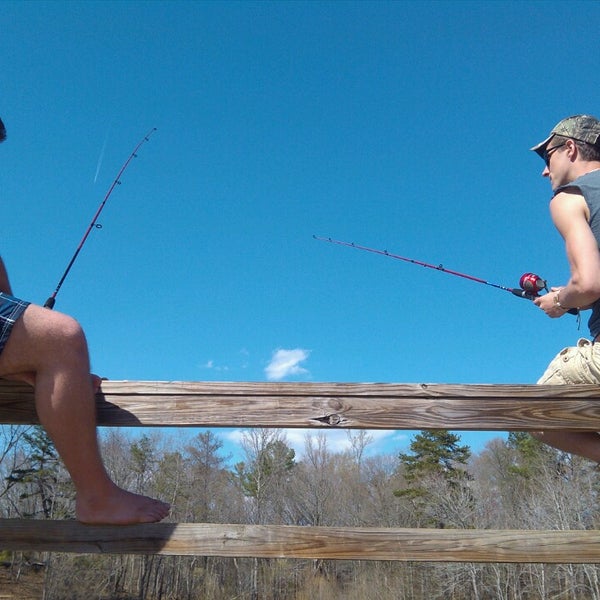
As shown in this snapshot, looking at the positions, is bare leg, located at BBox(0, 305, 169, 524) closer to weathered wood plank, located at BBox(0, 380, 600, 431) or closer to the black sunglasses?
weathered wood plank, located at BBox(0, 380, 600, 431)

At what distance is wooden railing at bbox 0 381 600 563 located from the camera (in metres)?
1.91

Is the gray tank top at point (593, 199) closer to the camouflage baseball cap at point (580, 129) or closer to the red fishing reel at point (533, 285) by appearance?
the camouflage baseball cap at point (580, 129)

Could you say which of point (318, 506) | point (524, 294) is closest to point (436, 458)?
point (318, 506)

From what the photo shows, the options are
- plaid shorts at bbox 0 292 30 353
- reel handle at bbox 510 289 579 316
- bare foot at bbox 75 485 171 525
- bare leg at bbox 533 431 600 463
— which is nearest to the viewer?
plaid shorts at bbox 0 292 30 353

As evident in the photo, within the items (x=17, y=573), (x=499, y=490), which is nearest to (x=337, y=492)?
(x=499, y=490)

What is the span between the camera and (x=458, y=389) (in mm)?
2094

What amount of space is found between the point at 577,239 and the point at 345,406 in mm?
1006

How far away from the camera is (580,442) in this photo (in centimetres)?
217

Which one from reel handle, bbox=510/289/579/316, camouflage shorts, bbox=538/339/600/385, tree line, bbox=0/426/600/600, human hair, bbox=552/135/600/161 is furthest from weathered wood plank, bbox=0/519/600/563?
tree line, bbox=0/426/600/600

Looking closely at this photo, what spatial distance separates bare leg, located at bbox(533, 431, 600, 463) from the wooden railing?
5.8 inches

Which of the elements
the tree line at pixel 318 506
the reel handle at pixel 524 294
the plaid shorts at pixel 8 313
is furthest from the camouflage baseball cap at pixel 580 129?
the tree line at pixel 318 506

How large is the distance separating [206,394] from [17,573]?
36415mm

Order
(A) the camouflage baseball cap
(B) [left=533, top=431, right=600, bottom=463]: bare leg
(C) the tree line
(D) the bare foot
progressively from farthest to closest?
(C) the tree line, (A) the camouflage baseball cap, (B) [left=533, top=431, right=600, bottom=463]: bare leg, (D) the bare foot

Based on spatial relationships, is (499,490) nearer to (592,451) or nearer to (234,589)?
(234,589)
